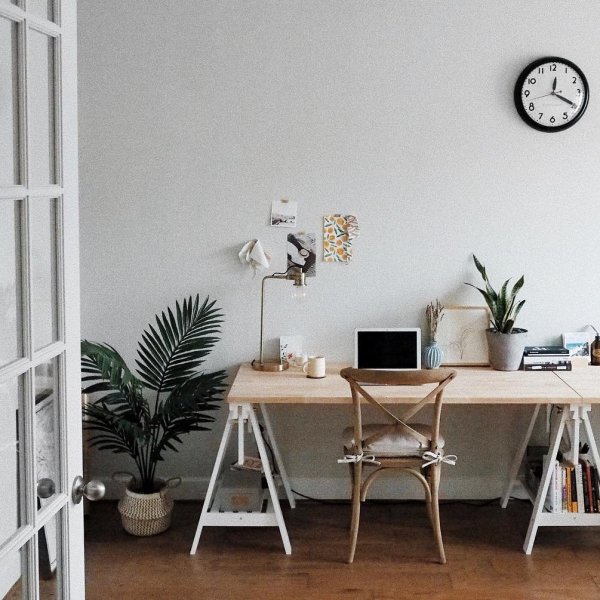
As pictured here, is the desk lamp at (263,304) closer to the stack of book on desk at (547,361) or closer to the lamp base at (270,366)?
the lamp base at (270,366)

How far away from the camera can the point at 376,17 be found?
12.4 ft

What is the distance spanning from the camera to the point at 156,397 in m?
3.93

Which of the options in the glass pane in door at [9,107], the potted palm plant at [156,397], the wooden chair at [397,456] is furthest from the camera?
the potted palm plant at [156,397]

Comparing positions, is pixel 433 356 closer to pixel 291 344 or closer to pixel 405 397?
pixel 405 397

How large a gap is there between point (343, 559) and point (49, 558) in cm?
201

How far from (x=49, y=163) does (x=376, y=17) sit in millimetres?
2540

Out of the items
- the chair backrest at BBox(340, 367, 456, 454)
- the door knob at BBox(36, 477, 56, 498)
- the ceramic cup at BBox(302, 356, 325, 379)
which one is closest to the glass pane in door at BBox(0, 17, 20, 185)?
the door knob at BBox(36, 477, 56, 498)

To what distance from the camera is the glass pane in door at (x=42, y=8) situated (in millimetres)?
1485

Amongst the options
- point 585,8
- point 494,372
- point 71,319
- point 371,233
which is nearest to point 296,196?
point 371,233

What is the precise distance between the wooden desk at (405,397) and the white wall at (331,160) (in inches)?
15.3

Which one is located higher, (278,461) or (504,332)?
(504,332)

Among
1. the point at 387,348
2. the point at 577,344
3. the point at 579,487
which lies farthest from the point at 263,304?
the point at 579,487

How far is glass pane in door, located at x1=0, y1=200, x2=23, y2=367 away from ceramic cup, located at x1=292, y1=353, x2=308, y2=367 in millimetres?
2469

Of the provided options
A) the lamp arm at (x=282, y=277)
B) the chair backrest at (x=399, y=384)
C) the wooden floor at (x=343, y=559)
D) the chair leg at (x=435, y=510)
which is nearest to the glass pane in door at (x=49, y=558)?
the wooden floor at (x=343, y=559)
